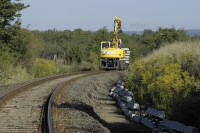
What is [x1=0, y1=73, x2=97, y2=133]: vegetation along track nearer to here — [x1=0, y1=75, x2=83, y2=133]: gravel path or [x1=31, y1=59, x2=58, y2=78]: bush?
[x1=0, y1=75, x2=83, y2=133]: gravel path

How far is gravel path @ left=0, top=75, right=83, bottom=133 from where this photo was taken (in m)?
11.8

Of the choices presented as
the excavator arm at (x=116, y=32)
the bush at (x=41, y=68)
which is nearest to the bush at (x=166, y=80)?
the bush at (x=41, y=68)

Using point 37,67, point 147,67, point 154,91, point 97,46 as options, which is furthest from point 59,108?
point 97,46

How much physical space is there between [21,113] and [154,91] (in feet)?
14.8

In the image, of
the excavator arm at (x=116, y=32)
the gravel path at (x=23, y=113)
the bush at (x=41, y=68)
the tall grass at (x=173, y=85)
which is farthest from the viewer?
the excavator arm at (x=116, y=32)

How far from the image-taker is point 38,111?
14.7 meters

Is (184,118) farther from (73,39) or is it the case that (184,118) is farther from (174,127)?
(73,39)

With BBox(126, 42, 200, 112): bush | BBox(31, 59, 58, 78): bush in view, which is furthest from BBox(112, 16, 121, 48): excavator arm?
BBox(126, 42, 200, 112): bush

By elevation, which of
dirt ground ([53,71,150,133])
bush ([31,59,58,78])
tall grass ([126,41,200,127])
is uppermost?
tall grass ([126,41,200,127])

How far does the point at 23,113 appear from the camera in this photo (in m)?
14.2

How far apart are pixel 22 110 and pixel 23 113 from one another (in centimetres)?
68

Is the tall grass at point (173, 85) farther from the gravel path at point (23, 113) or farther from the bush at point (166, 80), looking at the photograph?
the gravel path at point (23, 113)

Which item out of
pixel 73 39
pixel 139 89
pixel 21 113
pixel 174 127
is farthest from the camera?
pixel 73 39

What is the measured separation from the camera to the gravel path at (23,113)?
1181 centimetres
